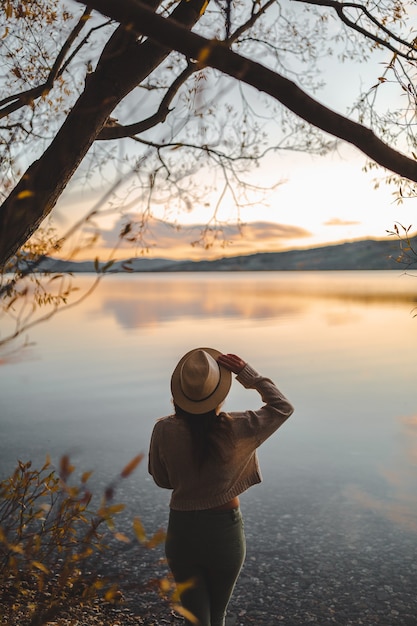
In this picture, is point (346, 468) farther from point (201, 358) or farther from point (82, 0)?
point (82, 0)

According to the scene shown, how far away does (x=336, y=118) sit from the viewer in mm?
3021

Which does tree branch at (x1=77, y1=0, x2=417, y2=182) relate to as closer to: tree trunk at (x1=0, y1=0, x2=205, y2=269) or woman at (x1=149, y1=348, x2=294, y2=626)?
tree trunk at (x1=0, y1=0, x2=205, y2=269)

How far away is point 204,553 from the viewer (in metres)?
2.95

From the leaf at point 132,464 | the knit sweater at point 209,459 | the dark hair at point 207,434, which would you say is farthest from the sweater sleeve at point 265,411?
the leaf at point 132,464

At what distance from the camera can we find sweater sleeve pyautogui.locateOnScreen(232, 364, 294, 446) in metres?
2.95

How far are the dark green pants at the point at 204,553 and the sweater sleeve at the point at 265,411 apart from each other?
407 millimetres

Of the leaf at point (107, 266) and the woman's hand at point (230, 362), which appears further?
the woman's hand at point (230, 362)

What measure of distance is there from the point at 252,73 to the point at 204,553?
7.42ft

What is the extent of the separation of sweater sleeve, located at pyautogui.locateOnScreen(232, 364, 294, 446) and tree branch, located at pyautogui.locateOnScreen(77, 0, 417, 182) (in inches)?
48.1

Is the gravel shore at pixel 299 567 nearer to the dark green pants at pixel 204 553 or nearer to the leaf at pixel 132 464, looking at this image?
the dark green pants at pixel 204 553

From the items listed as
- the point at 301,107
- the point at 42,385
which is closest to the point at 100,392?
the point at 42,385

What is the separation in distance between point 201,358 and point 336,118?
133 centimetres

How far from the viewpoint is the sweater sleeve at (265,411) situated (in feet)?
9.67

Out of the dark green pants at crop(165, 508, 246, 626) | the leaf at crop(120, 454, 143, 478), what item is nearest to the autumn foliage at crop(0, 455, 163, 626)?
→ the leaf at crop(120, 454, 143, 478)
